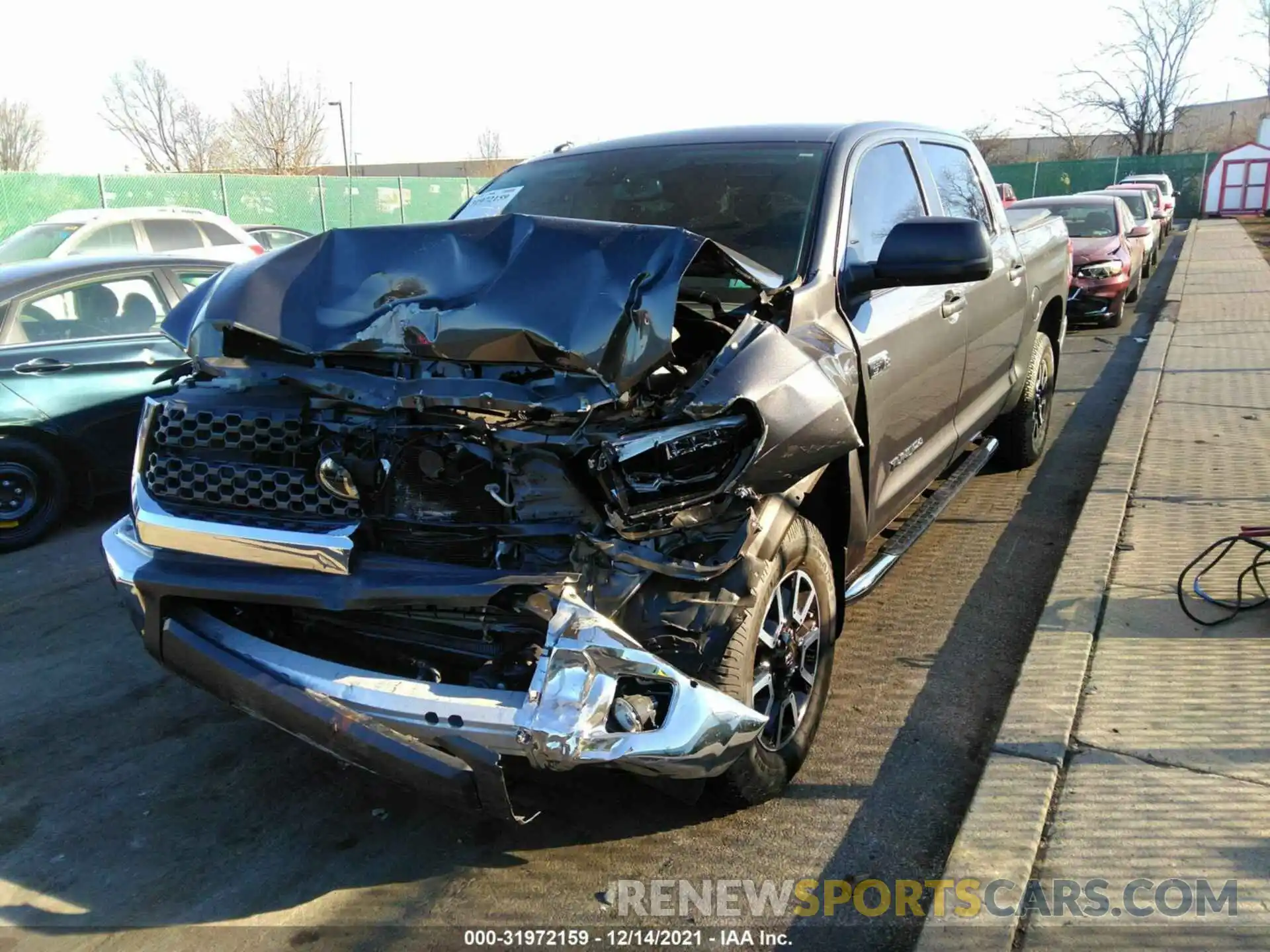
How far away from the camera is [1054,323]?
6891 millimetres

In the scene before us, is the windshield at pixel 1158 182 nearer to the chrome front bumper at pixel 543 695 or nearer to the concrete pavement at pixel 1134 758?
the concrete pavement at pixel 1134 758

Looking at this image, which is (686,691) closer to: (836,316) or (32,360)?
(836,316)

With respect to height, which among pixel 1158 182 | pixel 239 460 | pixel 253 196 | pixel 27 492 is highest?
pixel 253 196

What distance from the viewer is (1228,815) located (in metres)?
2.85

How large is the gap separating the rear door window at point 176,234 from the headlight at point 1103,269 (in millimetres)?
11372

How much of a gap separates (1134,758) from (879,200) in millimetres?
2324

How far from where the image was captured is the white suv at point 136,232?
10773mm

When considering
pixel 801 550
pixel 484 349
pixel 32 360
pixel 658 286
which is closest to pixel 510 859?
pixel 801 550

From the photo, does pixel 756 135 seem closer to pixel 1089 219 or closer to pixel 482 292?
pixel 482 292

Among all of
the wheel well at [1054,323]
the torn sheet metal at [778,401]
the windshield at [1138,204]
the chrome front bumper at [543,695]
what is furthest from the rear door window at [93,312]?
the windshield at [1138,204]

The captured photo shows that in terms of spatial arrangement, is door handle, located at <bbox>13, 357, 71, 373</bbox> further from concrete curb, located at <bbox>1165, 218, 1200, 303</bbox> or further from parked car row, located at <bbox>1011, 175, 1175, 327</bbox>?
concrete curb, located at <bbox>1165, 218, 1200, 303</bbox>

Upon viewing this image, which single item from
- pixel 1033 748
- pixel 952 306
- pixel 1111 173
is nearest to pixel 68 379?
pixel 952 306

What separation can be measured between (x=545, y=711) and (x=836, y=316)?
1.80 meters

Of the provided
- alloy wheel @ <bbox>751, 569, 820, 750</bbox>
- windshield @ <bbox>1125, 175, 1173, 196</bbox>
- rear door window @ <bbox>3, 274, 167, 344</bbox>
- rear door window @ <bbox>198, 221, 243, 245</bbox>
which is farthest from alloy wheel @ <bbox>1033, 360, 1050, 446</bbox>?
windshield @ <bbox>1125, 175, 1173, 196</bbox>
